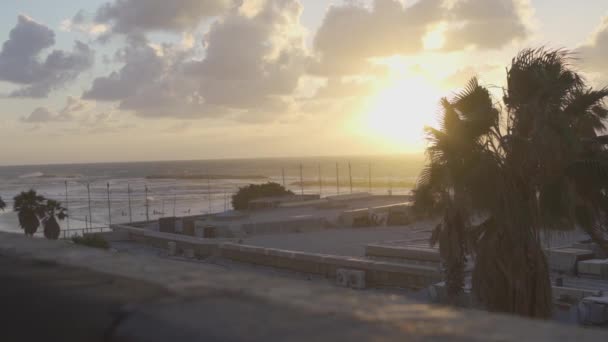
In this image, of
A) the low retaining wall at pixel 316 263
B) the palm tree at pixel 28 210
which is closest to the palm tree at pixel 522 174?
the low retaining wall at pixel 316 263

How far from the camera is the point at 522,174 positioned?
30.0 feet

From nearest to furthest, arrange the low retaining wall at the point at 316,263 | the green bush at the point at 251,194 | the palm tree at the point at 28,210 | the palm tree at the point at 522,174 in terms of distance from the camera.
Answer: the palm tree at the point at 522,174
the low retaining wall at the point at 316,263
the palm tree at the point at 28,210
the green bush at the point at 251,194

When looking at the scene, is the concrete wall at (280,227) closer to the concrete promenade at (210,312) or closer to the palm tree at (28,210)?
the palm tree at (28,210)

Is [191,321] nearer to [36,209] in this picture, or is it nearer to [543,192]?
[543,192]

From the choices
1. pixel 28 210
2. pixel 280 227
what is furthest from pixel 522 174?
pixel 28 210

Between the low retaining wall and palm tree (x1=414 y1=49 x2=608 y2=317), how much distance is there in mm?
9784

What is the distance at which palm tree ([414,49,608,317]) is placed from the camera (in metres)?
8.82

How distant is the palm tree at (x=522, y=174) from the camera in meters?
8.82

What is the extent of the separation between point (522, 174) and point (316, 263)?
14.7 metres

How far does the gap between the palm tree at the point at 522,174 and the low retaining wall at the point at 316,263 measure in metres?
9.78

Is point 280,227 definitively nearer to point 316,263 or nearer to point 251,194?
point 316,263

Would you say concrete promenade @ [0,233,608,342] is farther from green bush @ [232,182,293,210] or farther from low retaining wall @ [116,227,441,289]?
green bush @ [232,182,293,210]

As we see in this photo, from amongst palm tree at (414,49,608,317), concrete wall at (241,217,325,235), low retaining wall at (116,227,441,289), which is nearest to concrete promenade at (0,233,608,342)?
palm tree at (414,49,608,317)

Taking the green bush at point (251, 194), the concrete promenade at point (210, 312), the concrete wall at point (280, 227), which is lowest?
the concrete wall at point (280, 227)
